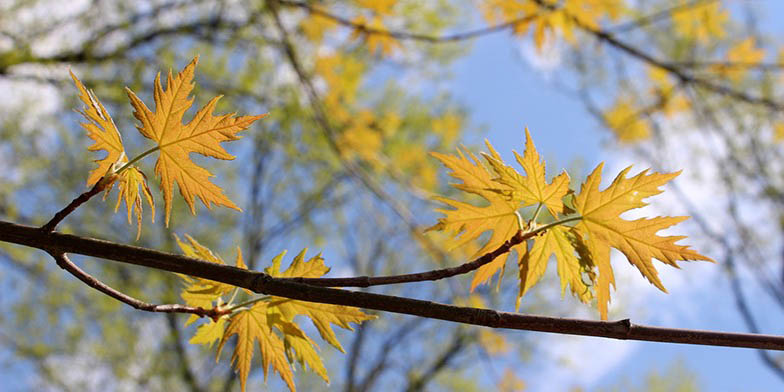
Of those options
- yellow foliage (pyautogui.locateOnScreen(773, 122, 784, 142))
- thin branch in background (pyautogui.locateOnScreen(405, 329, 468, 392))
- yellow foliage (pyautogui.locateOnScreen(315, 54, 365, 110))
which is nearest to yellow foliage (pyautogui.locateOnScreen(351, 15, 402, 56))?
yellow foliage (pyautogui.locateOnScreen(315, 54, 365, 110))

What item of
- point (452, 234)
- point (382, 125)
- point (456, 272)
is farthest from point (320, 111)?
point (382, 125)

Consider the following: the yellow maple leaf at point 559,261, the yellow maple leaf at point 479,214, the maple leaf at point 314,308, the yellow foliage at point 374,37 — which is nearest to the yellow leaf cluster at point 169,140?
the maple leaf at point 314,308

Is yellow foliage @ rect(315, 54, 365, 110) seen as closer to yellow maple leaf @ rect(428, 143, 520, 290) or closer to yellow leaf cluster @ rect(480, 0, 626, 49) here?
yellow leaf cluster @ rect(480, 0, 626, 49)

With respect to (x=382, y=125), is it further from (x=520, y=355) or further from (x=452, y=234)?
(x=452, y=234)

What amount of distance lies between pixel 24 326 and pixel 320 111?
580cm

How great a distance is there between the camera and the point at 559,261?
0.75 metres

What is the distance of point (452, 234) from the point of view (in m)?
0.73

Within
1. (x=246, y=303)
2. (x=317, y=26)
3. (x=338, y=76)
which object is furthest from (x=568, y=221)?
(x=338, y=76)

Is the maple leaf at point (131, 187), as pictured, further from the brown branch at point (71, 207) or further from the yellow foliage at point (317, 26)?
the yellow foliage at point (317, 26)

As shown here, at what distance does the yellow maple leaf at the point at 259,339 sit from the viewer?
0.73 meters

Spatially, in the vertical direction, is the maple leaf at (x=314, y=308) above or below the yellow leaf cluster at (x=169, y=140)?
below

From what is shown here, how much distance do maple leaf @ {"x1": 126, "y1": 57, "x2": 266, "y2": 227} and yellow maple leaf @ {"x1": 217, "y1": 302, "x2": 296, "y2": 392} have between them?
151mm

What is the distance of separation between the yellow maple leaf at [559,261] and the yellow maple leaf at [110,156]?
1.40 feet

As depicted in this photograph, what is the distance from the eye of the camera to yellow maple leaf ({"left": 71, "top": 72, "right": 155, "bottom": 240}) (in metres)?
0.64
